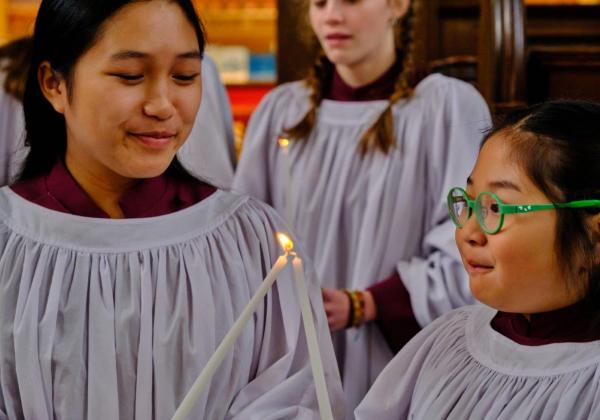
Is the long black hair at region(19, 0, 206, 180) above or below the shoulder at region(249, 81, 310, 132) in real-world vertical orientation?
above

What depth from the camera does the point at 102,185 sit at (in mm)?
1592

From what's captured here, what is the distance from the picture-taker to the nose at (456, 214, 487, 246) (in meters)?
1.37

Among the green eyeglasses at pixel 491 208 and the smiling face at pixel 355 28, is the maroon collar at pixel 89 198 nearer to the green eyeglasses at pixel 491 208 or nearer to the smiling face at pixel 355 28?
the green eyeglasses at pixel 491 208

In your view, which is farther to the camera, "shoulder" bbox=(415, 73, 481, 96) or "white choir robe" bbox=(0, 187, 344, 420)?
"shoulder" bbox=(415, 73, 481, 96)

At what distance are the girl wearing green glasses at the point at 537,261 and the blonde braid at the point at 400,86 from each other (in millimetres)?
892

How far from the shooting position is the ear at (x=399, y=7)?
7.90ft

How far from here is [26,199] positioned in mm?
1586

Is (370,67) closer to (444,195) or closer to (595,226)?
(444,195)

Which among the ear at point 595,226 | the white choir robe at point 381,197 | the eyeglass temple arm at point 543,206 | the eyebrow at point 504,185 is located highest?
the eyebrow at point 504,185

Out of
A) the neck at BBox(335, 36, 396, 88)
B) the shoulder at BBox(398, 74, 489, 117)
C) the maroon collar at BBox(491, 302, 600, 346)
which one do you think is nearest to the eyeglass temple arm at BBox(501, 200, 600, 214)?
the maroon collar at BBox(491, 302, 600, 346)

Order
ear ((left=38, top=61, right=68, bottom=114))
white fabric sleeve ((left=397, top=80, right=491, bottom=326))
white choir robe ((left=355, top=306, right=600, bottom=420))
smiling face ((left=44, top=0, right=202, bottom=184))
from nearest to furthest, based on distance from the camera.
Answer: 1. white choir robe ((left=355, top=306, right=600, bottom=420))
2. smiling face ((left=44, top=0, right=202, bottom=184))
3. ear ((left=38, top=61, right=68, bottom=114))
4. white fabric sleeve ((left=397, top=80, right=491, bottom=326))

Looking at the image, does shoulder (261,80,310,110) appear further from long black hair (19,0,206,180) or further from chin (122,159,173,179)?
chin (122,159,173,179)

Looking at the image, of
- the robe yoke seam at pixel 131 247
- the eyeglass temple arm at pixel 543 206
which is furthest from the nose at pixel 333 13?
the eyeglass temple arm at pixel 543 206

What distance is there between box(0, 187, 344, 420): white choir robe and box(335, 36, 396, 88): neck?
0.90 meters
